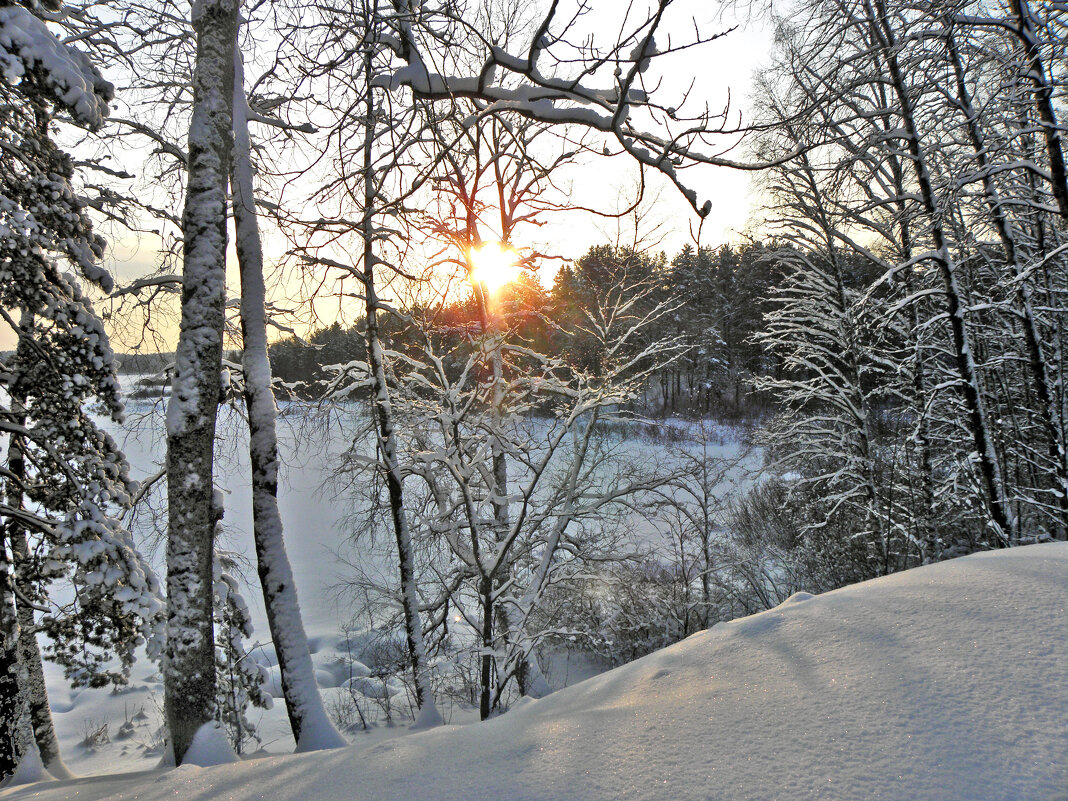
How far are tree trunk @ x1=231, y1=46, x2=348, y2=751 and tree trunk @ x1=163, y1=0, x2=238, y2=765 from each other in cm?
62

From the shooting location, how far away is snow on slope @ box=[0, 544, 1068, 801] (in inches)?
55.9

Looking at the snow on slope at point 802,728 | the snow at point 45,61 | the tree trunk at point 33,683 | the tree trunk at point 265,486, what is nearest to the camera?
the snow on slope at point 802,728

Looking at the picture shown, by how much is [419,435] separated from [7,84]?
5391 mm

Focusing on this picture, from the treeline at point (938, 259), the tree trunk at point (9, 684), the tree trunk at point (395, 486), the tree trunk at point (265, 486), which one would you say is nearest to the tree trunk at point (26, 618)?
the tree trunk at point (9, 684)

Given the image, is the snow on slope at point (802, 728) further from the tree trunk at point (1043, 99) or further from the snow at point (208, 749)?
the tree trunk at point (1043, 99)

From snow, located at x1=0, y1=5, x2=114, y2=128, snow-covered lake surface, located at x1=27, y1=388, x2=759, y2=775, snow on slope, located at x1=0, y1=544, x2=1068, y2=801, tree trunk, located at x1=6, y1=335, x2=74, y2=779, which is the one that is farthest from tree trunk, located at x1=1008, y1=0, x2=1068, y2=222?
tree trunk, located at x1=6, y1=335, x2=74, y2=779

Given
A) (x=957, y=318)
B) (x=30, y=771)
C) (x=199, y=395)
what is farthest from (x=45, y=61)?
(x=957, y=318)

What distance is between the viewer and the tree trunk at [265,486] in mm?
4676

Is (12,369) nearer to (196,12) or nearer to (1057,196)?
(196,12)

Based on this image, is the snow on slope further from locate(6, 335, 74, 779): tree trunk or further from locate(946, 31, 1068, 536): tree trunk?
locate(946, 31, 1068, 536): tree trunk

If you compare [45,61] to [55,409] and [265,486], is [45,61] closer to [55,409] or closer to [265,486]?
[55,409]

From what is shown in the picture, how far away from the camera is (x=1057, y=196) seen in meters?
5.75

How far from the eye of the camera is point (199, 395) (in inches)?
150

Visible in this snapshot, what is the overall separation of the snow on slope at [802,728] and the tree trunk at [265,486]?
2.09m
